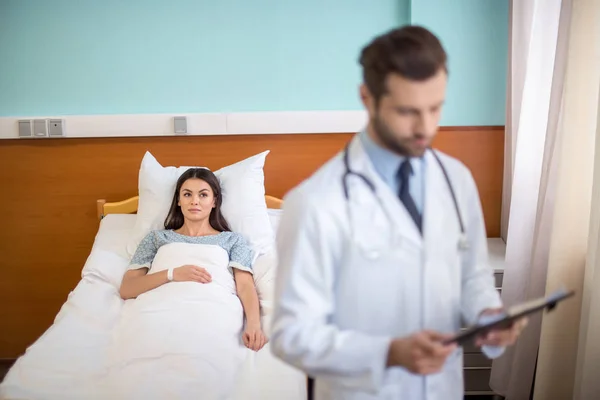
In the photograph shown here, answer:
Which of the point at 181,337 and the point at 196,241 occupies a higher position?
the point at 196,241

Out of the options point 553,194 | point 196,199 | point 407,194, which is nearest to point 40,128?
point 196,199

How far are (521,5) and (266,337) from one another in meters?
A: 1.78

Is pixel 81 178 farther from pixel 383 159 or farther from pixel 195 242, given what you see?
pixel 383 159

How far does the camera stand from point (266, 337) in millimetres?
2266

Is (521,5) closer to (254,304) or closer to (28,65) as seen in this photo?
(254,304)

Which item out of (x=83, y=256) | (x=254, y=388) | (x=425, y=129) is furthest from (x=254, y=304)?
(x=425, y=129)

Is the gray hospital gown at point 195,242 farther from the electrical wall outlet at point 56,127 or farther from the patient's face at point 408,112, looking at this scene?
the patient's face at point 408,112

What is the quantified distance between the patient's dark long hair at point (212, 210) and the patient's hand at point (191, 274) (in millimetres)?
355

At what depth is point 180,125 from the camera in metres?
3.04

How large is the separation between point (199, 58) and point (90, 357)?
60.9 inches

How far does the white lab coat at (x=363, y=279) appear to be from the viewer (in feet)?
3.46

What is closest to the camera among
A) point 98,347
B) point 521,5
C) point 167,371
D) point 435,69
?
point 435,69

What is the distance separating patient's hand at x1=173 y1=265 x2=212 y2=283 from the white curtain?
1160 mm

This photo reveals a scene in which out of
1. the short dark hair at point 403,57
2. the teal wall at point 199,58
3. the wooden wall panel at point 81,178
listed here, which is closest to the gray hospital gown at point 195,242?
the wooden wall panel at point 81,178
